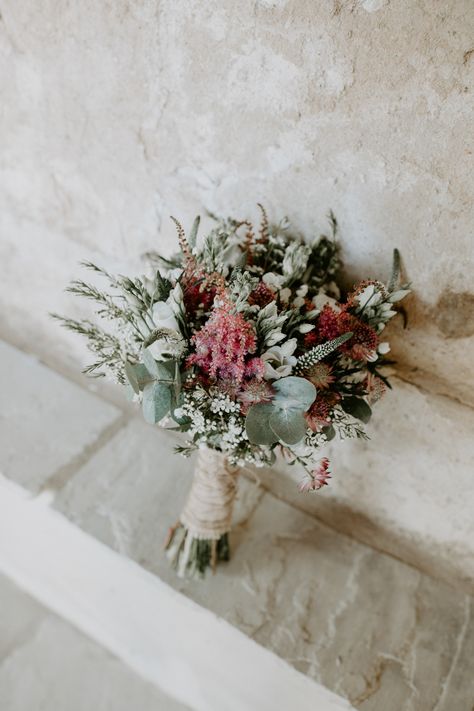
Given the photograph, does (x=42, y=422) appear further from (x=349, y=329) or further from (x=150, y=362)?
(x=349, y=329)

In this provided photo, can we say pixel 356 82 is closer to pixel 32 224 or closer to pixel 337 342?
pixel 337 342

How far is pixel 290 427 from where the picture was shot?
1134 mm

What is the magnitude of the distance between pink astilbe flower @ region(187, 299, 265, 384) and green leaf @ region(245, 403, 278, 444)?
7 cm

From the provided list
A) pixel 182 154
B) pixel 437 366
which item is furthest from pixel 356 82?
pixel 437 366

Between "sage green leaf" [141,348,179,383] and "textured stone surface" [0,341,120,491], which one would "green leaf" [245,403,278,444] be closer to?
"sage green leaf" [141,348,179,383]

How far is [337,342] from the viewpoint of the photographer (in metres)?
1.13

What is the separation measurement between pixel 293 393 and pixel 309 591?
0.96m

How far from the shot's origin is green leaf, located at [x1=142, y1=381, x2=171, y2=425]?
45.6 inches

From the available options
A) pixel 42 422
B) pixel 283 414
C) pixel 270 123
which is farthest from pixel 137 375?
pixel 42 422

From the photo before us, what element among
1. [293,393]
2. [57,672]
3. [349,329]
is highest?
[349,329]

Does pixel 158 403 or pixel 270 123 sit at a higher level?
pixel 270 123

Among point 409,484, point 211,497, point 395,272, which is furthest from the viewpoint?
point 409,484

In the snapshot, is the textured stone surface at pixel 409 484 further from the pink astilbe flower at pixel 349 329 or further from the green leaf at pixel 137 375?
the green leaf at pixel 137 375

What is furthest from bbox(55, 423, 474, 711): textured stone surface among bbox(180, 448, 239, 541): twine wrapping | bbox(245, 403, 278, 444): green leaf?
bbox(245, 403, 278, 444): green leaf
